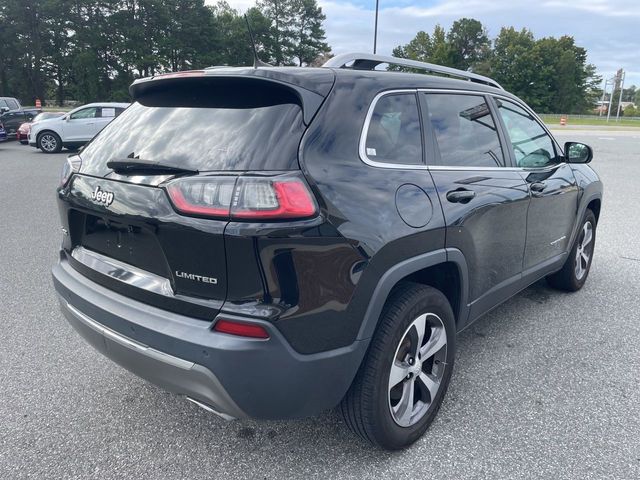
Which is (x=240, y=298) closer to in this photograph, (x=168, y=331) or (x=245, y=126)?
(x=168, y=331)

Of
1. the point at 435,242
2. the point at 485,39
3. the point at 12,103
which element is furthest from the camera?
the point at 485,39

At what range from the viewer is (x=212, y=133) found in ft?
7.02

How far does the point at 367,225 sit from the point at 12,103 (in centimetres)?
2650

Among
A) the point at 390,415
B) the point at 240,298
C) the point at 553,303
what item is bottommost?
the point at 553,303

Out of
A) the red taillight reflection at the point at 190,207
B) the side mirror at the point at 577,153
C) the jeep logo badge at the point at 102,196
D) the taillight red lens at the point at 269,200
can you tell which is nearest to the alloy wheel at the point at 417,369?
the taillight red lens at the point at 269,200

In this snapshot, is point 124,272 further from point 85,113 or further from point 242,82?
point 85,113

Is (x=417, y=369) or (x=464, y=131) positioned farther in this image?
(x=464, y=131)

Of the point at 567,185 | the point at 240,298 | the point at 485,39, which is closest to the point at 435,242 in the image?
the point at 240,298

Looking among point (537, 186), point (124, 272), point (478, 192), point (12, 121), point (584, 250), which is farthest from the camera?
point (12, 121)

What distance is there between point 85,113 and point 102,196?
1765 centimetres

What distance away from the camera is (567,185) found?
3961mm

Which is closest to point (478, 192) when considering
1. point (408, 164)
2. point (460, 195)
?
point (460, 195)

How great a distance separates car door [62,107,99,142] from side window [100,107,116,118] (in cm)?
20

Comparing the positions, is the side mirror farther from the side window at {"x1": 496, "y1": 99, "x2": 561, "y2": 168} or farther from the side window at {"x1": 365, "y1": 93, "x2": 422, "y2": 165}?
the side window at {"x1": 365, "y1": 93, "x2": 422, "y2": 165}
